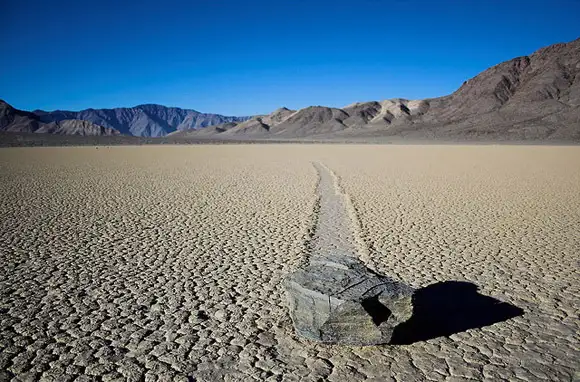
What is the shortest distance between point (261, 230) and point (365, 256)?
8.18 feet

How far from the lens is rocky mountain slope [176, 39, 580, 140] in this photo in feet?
237

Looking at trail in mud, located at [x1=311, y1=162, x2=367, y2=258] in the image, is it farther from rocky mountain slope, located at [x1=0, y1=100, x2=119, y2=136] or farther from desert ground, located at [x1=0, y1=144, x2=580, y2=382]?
rocky mountain slope, located at [x1=0, y1=100, x2=119, y2=136]

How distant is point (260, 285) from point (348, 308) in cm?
194

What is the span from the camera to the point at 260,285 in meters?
5.02

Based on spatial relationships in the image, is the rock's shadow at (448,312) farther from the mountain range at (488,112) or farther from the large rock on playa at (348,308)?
the mountain range at (488,112)

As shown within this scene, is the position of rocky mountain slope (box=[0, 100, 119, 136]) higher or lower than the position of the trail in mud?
higher

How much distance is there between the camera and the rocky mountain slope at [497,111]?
72.1 m

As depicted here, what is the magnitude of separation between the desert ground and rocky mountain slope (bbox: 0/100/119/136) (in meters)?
167

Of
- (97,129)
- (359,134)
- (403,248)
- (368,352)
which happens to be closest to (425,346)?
(368,352)

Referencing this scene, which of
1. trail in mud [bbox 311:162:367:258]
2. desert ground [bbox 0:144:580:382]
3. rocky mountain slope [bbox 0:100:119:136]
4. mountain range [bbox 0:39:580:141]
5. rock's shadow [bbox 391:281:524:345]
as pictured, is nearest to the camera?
desert ground [bbox 0:144:580:382]

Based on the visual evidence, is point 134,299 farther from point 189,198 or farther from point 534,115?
point 534,115

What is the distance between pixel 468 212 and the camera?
9.48 meters

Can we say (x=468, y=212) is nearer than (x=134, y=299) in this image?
No

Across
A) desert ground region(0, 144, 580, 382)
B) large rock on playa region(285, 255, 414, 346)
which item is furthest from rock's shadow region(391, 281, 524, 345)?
large rock on playa region(285, 255, 414, 346)
